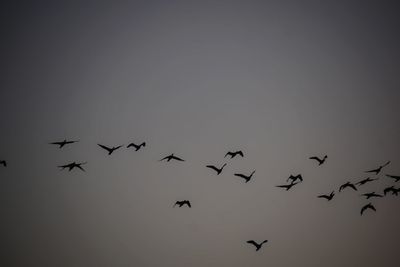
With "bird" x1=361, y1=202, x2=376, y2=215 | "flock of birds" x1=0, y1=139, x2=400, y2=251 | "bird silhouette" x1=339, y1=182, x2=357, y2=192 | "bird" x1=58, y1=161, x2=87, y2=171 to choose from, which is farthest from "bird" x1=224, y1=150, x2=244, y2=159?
"bird" x1=361, y1=202, x2=376, y2=215

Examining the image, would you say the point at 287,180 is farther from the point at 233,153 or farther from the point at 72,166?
the point at 72,166

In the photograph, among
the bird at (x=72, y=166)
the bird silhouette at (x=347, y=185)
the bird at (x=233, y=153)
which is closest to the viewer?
the bird at (x=72, y=166)

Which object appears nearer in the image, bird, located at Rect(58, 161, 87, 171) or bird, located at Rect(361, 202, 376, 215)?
bird, located at Rect(58, 161, 87, 171)

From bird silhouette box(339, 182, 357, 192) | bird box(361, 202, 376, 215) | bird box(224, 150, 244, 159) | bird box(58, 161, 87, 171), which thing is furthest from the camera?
bird box(361, 202, 376, 215)

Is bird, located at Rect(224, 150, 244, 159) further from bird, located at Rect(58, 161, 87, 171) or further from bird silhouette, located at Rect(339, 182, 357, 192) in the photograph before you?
bird, located at Rect(58, 161, 87, 171)

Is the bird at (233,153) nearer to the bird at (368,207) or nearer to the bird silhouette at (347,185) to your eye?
the bird silhouette at (347,185)

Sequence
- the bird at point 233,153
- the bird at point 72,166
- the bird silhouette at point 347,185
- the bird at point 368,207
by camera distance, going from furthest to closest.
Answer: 1. the bird at point 368,207
2. the bird silhouette at point 347,185
3. the bird at point 233,153
4. the bird at point 72,166

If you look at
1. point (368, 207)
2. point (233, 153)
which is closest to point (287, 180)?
point (233, 153)

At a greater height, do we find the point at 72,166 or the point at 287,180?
the point at 287,180

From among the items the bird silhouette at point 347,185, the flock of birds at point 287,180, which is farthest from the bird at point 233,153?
the bird silhouette at point 347,185

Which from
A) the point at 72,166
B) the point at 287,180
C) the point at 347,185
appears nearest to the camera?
the point at 72,166

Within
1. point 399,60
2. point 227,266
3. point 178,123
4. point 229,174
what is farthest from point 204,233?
point 399,60

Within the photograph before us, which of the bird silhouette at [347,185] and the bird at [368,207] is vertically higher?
the bird silhouette at [347,185]

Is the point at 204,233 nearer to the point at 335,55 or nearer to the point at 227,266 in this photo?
the point at 227,266
